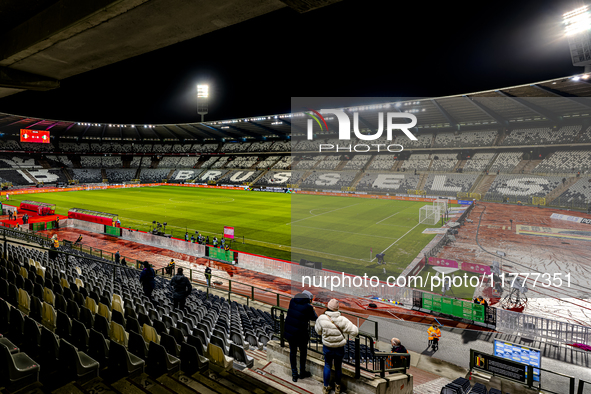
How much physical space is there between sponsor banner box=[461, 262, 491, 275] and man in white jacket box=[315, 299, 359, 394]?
1609cm

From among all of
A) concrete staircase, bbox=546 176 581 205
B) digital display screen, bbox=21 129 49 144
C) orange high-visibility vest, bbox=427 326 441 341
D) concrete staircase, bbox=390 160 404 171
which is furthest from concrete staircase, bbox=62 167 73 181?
concrete staircase, bbox=546 176 581 205

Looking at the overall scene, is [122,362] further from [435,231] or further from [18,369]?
[435,231]

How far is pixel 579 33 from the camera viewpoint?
31250 millimetres

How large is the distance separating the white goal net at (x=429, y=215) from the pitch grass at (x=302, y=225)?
1.05 metres

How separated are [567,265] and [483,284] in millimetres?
6978

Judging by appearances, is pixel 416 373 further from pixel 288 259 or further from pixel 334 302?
pixel 288 259

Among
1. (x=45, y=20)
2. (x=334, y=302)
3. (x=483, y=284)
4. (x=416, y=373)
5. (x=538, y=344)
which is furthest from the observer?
(x=483, y=284)

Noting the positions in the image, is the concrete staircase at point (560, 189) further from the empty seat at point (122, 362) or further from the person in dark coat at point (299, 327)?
the empty seat at point (122, 362)

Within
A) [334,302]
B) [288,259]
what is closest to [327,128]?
[288,259]

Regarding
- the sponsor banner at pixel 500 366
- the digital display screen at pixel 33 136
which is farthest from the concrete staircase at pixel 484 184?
the digital display screen at pixel 33 136

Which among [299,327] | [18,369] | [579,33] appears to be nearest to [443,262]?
[299,327]

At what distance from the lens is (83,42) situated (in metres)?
5.56

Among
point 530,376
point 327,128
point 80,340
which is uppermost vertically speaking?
point 327,128

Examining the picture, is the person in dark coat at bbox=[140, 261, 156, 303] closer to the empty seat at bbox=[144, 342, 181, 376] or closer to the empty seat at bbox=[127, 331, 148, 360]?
the empty seat at bbox=[127, 331, 148, 360]
